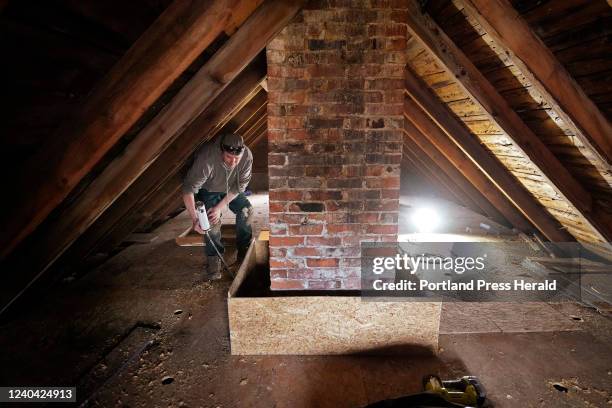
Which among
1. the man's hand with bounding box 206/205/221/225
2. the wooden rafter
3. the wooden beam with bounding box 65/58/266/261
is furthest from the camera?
the wooden rafter

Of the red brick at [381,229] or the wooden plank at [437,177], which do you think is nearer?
the red brick at [381,229]

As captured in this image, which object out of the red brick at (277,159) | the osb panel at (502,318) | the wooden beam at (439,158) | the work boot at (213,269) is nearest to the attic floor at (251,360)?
the osb panel at (502,318)

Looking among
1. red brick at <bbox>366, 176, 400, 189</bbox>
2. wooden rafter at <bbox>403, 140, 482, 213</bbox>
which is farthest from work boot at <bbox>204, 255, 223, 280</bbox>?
wooden rafter at <bbox>403, 140, 482, 213</bbox>

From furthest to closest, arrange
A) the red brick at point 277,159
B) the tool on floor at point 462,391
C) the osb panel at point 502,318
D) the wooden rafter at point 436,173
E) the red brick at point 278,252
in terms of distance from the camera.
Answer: the wooden rafter at point 436,173 → the osb panel at point 502,318 → the red brick at point 278,252 → the red brick at point 277,159 → the tool on floor at point 462,391

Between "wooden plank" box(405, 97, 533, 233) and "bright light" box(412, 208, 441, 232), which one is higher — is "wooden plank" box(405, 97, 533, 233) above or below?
above

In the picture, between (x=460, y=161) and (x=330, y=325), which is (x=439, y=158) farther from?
(x=330, y=325)

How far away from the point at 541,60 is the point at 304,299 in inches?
69.3

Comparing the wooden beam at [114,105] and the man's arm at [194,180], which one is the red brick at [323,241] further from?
the man's arm at [194,180]

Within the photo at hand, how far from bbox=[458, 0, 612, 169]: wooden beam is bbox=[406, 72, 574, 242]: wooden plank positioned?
1.24m

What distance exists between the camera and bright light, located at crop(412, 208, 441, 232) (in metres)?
4.20

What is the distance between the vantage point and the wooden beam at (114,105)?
1104 mm

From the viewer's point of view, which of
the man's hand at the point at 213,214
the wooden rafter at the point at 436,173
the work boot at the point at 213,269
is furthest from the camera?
the wooden rafter at the point at 436,173

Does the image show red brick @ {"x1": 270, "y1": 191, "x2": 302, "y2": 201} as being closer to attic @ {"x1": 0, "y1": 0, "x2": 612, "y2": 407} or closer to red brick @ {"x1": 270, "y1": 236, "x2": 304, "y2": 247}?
attic @ {"x1": 0, "y1": 0, "x2": 612, "y2": 407}
